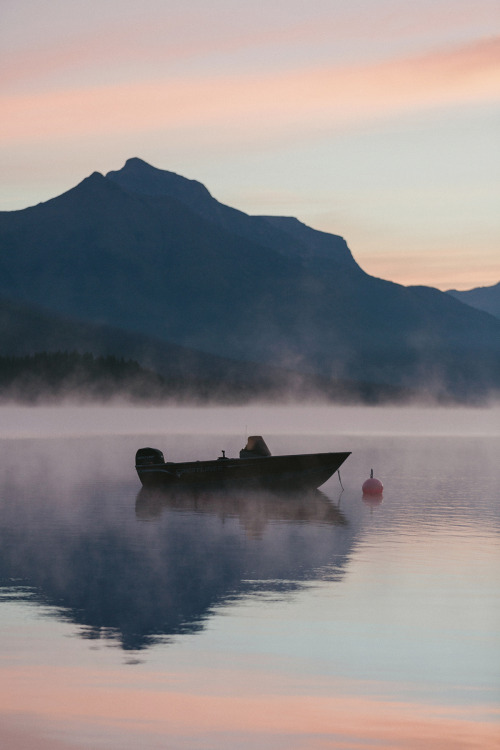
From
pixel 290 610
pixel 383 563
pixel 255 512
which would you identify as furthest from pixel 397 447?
pixel 290 610

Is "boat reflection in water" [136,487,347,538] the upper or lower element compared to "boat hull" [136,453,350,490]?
lower

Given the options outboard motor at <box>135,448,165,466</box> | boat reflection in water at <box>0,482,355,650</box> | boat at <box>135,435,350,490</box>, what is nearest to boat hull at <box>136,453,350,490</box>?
boat at <box>135,435,350,490</box>

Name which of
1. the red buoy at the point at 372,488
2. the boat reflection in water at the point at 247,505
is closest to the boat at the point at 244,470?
the boat reflection in water at the point at 247,505

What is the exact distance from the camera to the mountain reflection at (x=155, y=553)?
88.7ft

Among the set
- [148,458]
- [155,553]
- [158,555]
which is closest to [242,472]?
[148,458]

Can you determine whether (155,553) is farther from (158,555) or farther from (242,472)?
(242,472)

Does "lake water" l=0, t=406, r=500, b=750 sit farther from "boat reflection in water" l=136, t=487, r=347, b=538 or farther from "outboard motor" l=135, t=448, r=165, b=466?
"outboard motor" l=135, t=448, r=165, b=466

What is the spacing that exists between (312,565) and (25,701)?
17.4 metres

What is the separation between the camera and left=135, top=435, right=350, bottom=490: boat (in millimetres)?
59219

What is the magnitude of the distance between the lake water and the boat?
571cm

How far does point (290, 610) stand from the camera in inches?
1064

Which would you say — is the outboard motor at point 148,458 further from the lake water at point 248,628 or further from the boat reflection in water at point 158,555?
the lake water at point 248,628

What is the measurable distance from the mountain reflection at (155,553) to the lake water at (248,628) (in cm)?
10

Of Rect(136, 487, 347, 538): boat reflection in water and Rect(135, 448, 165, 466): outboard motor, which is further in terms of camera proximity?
Rect(135, 448, 165, 466): outboard motor
